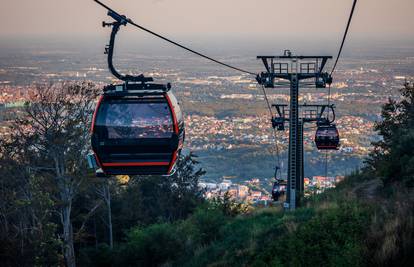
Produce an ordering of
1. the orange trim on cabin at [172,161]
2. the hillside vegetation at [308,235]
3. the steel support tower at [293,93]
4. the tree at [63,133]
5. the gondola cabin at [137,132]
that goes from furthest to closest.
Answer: the tree at [63,133] → the steel support tower at [293,93] → the orange trim on cabin at [172,161] → the gondola cabin at [137,132] → the hillside vegetation at [308,235]

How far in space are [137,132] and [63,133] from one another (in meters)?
13.0

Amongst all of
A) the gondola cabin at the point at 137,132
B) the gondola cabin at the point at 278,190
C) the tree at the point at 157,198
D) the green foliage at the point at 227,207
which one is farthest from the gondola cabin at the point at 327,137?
the gondola cabin at the point at 137,132

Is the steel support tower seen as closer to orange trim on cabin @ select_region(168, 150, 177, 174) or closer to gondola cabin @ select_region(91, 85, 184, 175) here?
orange trim on cabin @ select_region(168, 150, 177, 174)

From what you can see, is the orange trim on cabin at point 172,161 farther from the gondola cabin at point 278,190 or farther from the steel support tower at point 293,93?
the gondola cabin at point 278,190

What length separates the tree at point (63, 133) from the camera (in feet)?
74.4

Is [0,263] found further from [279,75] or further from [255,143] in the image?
[255,143]

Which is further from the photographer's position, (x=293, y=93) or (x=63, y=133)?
(x=63, y=133)

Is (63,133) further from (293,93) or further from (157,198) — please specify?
(157,198)

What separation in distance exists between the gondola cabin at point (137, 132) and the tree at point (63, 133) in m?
12.0

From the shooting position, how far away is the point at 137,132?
10.7 meters

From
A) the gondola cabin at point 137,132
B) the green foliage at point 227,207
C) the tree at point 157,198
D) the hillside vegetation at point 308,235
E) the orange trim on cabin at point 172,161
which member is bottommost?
the tree at point 157,198

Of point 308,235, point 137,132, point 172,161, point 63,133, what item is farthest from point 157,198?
point 137,132

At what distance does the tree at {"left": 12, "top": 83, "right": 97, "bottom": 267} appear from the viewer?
22672 millimetres

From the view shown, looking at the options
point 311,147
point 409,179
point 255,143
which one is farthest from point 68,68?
point 409,179
